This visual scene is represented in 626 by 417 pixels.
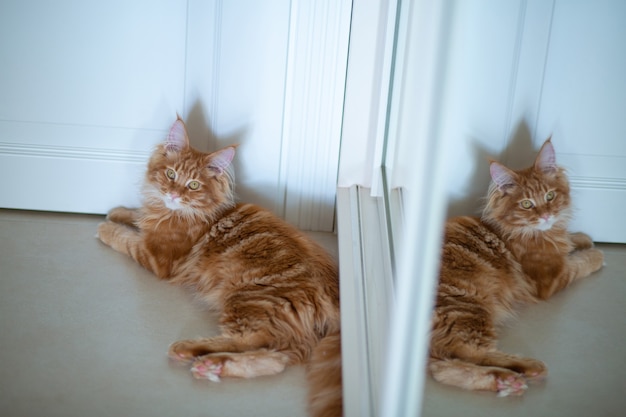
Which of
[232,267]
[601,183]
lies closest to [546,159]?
[601,183]

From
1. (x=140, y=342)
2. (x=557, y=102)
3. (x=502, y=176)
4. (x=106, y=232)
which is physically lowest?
(x=140, y=342)

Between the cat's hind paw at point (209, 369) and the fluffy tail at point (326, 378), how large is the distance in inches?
8.6

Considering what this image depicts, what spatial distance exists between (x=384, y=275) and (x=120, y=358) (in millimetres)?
691

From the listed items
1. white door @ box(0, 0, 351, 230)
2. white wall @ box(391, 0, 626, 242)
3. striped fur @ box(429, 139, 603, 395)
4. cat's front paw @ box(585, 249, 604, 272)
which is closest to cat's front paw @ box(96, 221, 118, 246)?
white door @ box(0, 0, 351, 230)

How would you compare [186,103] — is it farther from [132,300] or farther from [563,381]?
[563,381]

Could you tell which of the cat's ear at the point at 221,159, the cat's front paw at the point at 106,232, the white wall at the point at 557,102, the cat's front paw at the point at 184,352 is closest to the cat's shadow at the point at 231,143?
the cat's ear at the point at 221,159

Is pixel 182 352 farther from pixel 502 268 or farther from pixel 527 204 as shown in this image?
pixel 527 204

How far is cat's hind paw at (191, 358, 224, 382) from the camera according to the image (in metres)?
1.79

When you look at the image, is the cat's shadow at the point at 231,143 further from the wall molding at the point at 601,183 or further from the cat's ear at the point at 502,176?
the wall molding at the point at 601,183

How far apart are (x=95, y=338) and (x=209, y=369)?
1.13 feet

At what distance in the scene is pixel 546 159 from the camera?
5.58 feet

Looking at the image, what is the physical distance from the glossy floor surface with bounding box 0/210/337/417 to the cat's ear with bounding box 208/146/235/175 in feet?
1.22

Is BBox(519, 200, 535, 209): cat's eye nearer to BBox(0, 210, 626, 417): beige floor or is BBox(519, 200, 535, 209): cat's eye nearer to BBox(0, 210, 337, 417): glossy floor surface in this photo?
BBox(0, 210, 626, 417): beige floor

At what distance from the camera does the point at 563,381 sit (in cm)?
124
